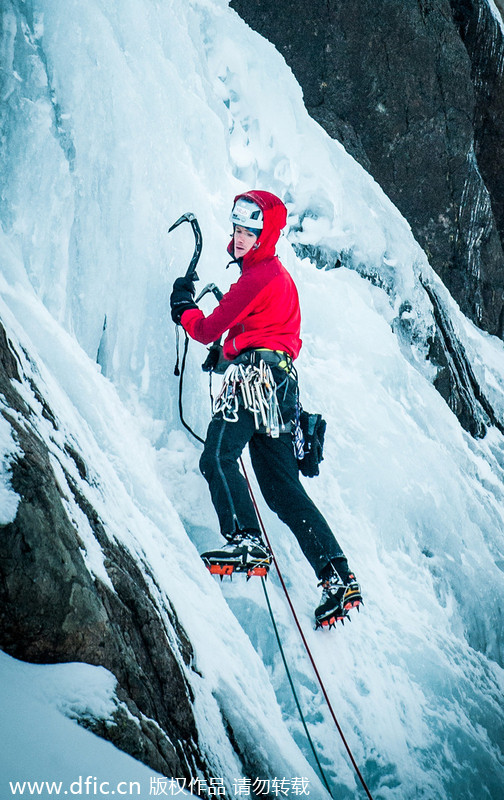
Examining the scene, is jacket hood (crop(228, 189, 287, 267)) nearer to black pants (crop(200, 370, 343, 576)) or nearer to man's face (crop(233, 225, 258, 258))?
man's face (crop(233, 225, 258, 258))

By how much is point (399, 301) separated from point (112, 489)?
3.41 metres

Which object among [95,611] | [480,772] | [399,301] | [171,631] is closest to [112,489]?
[171,631]

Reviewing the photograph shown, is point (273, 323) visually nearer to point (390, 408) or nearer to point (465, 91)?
point (390, 408)

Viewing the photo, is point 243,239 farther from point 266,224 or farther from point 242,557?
point 242,557

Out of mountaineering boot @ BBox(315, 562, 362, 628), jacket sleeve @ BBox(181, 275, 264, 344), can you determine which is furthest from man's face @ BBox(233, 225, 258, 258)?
mountaineering boot @ BBox(315, 562, 362, 628)

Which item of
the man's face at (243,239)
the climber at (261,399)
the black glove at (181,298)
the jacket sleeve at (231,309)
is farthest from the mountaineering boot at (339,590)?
the man's face at (243,239)

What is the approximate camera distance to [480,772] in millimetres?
2309

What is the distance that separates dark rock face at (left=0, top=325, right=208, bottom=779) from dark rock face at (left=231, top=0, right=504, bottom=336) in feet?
18.3

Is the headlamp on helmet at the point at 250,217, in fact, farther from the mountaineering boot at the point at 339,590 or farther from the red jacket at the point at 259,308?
the mountaineering boot at the point at 339,590

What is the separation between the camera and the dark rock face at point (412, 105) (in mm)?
5938

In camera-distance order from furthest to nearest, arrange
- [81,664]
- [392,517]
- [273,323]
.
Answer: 1. [392,517]
2. [273,323]
3. [81,664]

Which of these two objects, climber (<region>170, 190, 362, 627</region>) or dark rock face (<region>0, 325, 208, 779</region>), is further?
climber (<region>170, 190, 362, 627</region>)

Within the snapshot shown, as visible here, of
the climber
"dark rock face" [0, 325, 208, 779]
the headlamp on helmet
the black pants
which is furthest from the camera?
the headlamp on helmet

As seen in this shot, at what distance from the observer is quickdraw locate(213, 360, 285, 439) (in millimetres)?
2080
